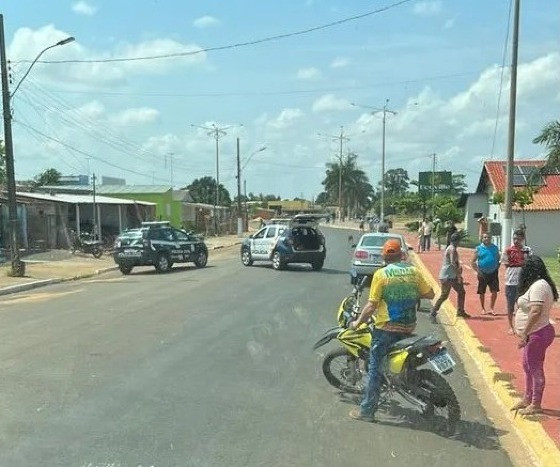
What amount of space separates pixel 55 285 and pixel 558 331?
16270 millimetres

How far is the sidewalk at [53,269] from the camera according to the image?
22328 millimetres

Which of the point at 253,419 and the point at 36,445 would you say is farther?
the point at 253,419

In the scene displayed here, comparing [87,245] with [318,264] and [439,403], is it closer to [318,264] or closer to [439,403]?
[318,264]

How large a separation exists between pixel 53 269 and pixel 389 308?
2335 cm

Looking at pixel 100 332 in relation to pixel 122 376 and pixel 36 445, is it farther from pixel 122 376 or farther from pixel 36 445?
pixel 36 445

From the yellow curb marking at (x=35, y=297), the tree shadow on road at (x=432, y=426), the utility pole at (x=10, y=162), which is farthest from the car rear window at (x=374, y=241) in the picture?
the tree shadow on road at (x=432, y=426)

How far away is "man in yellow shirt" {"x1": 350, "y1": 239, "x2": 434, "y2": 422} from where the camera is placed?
21.2 ft

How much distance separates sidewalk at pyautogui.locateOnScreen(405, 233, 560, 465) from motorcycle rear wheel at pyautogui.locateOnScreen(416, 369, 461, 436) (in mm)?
613

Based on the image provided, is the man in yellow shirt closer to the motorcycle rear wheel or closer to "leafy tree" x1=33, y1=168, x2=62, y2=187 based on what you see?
the motorcycle rear wheel

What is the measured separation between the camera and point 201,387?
7.84 meters

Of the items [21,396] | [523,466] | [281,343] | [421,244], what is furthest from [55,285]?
[421,244]

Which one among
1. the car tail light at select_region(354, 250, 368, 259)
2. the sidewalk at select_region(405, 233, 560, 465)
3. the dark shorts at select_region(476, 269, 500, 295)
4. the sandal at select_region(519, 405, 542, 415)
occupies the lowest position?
the sidewalk at select_region(405, 233, 560, 465)

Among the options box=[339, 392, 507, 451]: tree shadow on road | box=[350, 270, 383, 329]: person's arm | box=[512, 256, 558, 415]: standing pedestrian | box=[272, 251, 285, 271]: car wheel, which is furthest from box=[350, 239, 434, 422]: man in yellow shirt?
box=[272, 251, 285, 271]: car wheel

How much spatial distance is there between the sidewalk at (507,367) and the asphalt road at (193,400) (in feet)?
1.02
